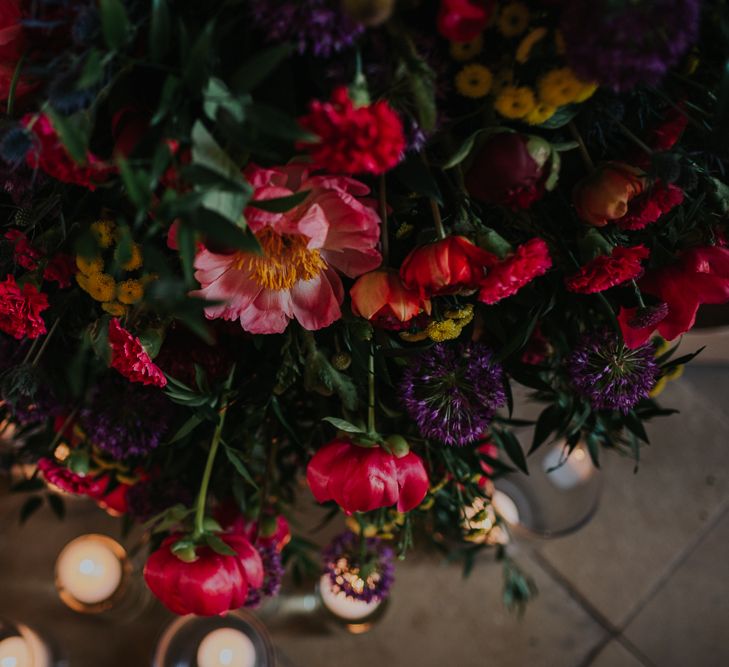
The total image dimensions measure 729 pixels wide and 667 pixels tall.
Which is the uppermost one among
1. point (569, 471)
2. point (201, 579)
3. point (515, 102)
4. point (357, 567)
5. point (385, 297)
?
point (515, 102)

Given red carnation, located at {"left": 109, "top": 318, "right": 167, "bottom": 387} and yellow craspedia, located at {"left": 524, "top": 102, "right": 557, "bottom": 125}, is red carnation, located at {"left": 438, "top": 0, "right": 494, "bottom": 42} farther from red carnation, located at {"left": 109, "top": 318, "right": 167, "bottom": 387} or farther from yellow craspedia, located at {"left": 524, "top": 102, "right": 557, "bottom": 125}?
red carnation, located at {"left": 109, "top": 318, "right": 167, "bottom": 387}

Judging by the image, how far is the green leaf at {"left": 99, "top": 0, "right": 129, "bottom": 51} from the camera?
26 centimetres

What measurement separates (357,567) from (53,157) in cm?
53

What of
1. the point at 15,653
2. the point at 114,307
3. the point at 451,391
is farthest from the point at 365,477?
the point at 15,653

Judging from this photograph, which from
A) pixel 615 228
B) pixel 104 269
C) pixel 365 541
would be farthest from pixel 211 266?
pixel 365 541

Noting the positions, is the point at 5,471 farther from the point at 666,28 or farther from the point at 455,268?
the point at 666,28

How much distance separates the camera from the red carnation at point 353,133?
275 millimetres

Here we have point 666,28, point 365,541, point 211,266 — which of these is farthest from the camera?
point 365,541

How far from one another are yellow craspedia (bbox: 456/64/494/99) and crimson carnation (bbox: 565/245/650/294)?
0.39 feet

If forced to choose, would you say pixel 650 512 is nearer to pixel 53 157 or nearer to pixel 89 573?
pixel 89 573

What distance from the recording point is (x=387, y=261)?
38 centimetres

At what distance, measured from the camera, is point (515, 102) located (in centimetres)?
31

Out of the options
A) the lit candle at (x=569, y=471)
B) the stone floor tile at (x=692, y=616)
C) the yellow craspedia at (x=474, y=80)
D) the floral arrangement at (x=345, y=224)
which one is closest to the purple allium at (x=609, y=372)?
the floral arrangement at (x=345, y=224)

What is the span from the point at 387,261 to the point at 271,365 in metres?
0.14
